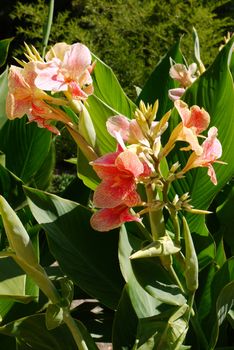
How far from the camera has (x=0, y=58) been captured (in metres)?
1.43

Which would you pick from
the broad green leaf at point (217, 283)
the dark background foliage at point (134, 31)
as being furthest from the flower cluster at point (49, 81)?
the dark background foliage at point (134, 31)

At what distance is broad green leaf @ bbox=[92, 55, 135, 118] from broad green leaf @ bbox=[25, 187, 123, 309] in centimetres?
23

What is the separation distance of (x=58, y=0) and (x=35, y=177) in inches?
176

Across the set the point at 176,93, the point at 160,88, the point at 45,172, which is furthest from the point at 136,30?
the point at 176,93

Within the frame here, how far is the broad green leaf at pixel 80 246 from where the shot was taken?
0.80 metres

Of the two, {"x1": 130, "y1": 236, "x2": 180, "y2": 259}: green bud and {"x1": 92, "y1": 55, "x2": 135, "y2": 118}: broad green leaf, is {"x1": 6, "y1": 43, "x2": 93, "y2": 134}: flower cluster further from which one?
{"x1": 92, "y1": 55, "x2": 135, "y2": 118}: broad green leaf

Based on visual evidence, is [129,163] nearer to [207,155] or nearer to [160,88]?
[207,155]

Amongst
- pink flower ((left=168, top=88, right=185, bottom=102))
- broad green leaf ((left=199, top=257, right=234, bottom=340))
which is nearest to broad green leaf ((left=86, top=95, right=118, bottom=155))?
pink flower ((left=168, top=88, right=185, bottom=102))

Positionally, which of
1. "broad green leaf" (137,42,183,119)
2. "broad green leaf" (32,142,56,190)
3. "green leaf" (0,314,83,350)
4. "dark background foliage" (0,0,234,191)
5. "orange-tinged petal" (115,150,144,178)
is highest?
"orange-tinged petal" (115,150,144,178)

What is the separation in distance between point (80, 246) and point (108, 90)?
304 mm

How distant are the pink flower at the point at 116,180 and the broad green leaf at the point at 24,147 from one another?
63cm

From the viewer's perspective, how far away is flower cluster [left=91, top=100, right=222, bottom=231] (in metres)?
0.57

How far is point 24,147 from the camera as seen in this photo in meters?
1.20

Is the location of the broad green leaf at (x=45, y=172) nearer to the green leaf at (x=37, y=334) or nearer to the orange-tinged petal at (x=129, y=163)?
the green leaf at (x=37, y=334)
